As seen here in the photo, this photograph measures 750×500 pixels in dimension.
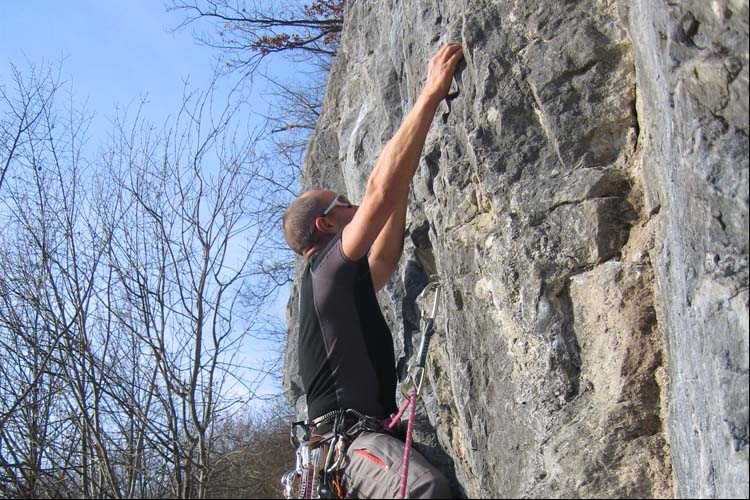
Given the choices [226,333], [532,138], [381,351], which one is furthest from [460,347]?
[226,333]

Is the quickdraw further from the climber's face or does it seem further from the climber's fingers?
the climber's fingers

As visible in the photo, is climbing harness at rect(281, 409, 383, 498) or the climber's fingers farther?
the climber's fingers

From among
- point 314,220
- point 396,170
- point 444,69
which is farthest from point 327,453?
point 444,69

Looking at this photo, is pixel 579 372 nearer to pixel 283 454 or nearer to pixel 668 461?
pixel 668 461

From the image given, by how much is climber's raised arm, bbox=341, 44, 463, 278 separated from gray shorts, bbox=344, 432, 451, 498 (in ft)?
2.74

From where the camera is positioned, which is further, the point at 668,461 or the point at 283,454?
the point at 283,454

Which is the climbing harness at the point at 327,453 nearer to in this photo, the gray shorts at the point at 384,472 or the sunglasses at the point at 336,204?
the gray shorts at the point at 384,472

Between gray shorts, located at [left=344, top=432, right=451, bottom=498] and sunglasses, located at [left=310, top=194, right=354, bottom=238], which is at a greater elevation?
sunglasses, located at [left=310, top=194, right=354, bottom=238]

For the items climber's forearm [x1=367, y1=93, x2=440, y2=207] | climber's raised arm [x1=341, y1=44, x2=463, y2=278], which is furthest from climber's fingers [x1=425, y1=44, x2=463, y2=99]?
climber's forearm [x1=367, y1=93, x2=440, y2=207]

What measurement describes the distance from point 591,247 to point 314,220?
4.56 feet

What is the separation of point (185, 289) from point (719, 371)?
817 centimetres

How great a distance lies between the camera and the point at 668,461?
9.15 ft

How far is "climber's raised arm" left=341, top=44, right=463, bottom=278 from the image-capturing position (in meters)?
3.44

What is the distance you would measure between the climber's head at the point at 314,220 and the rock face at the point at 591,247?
54 centimetres
